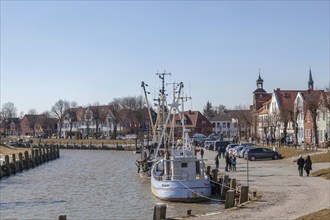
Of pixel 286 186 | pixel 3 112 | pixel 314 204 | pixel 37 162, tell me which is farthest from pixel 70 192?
pixel 3 112

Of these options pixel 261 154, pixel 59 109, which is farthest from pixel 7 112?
pixel 261 154

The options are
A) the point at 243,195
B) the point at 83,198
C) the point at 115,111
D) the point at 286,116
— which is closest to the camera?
the point at 243,195

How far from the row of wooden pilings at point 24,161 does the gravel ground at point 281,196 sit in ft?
94.8

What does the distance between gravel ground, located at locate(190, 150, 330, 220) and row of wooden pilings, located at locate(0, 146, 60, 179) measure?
2889 centimetres

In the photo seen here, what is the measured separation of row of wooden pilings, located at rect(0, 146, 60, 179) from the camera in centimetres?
6038

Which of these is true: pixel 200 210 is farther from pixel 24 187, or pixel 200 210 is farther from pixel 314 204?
pixel 24 187

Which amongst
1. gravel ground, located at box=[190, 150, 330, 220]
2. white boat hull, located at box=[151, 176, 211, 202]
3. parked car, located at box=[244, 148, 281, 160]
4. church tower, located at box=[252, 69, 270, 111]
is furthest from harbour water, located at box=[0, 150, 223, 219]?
church tower, located at box=[252, 69, 270, 111]

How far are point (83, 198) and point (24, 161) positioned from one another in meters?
32.8

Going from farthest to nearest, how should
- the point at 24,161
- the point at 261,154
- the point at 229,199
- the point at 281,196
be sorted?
the point at 24,161 < the point at 261,154 < the point at 281,196 < the point at 229,199

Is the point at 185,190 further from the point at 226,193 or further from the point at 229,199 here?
the point at 229,199

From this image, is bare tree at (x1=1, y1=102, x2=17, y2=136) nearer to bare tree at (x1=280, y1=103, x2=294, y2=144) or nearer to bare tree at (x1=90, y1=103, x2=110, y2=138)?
bare tree at (x1=90, y1=103, x2=110, y2=138)

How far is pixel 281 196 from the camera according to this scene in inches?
1124

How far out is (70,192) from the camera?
4372cm

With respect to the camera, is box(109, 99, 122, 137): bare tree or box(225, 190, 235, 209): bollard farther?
box(109, 99, 122, 137): bare tree
